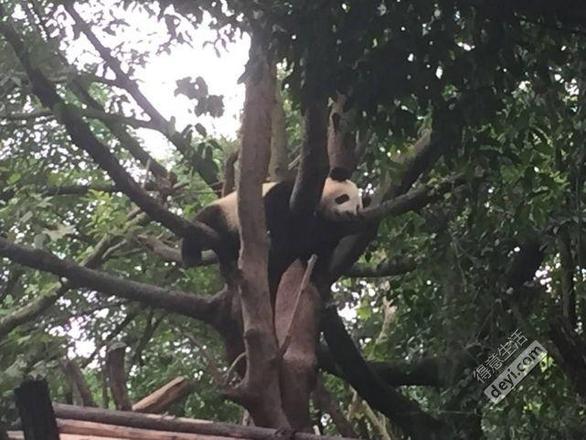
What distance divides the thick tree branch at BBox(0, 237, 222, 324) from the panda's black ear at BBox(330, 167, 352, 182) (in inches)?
36.9

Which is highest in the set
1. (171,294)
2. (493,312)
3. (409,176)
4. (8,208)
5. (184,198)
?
(184,198)

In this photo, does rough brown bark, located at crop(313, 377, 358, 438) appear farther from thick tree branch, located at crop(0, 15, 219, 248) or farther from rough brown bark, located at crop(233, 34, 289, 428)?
thick tree branch, located at crop(0, 15, 219, 248)

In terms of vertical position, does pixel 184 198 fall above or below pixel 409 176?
above

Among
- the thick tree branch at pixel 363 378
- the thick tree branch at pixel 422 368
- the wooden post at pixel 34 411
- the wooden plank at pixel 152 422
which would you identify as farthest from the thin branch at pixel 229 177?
the wooden post at pixel 34 411

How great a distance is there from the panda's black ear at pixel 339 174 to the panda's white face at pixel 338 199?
2 centimetres

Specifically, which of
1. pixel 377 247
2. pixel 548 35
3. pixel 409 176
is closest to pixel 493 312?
pixel 409 176

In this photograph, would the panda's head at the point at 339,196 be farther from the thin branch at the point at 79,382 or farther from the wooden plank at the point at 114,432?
the wooden plank at the point at 114,432

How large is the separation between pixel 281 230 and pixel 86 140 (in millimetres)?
1097

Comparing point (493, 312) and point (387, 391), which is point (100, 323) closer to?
point (387, 391)

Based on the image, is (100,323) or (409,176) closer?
(409,176)

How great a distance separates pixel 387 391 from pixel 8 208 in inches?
74.2

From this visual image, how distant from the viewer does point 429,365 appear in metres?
4.02

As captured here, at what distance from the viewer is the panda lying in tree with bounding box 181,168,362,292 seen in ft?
11.9

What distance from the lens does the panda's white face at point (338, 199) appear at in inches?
149
